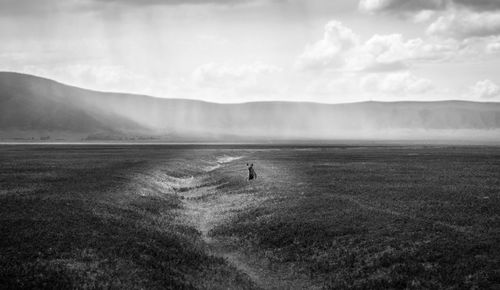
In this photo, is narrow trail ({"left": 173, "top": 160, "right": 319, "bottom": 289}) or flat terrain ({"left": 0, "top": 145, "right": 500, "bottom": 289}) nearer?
flat terrain ({"left": 0, "top": 145, "right": 500, "bottom": 289})

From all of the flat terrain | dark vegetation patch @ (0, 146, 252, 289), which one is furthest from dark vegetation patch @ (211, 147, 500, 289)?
dark vegetation patch @ (0, 146, 252, 289)

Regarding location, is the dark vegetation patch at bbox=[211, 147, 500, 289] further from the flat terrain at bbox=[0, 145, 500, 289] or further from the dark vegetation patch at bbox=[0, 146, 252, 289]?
the dark vegetation patch at bbox=[0, 146, 252, 289]

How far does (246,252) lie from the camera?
2142 cm

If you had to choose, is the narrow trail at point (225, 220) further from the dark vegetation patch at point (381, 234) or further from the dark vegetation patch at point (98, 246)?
the dark vegetation patch at point (98, 246)

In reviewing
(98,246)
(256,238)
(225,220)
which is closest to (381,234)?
(256,238)

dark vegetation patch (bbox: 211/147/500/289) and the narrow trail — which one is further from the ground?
dark vegetation patch (bbox: 211/147/500/289)

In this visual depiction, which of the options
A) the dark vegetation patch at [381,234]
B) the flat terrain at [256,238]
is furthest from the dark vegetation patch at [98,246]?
the dark vegetation patch at [381,234]

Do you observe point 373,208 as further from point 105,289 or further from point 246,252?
point 105,289

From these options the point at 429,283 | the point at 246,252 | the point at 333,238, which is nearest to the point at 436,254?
the point at 429,283

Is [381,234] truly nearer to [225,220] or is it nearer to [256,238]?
Result: [256,238]

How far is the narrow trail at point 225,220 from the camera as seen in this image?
17.2 meters

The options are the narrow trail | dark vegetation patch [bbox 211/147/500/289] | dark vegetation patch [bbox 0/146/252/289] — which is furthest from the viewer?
the narrow trail

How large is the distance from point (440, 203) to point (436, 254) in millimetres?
11757

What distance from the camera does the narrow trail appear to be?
679 inches
